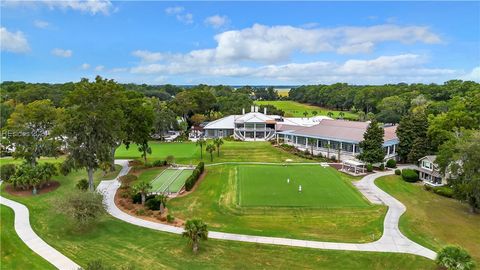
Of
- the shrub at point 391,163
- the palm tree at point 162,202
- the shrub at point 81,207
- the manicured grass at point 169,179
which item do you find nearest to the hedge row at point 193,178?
the manicured grass at point 169,179

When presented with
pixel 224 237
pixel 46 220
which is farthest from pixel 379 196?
pixel 46 220

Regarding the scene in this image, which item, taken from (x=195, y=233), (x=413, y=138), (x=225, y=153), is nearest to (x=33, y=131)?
(x=225, y=153)

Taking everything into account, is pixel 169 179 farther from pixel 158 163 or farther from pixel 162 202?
pixel 162 202

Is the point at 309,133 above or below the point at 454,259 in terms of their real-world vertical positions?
above

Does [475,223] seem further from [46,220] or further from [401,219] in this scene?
[46,220]

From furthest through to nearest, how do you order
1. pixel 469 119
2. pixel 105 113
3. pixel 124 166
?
pixel 124 166
pixel 469 119
pixel 105 113

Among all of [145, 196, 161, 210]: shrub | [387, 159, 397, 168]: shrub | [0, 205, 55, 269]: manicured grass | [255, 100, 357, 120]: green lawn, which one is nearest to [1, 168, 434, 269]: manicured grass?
[0, 205, 55, 269]: manicured grass
